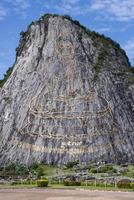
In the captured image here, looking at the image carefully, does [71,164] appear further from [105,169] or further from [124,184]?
[124,184]

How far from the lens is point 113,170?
81750 mm

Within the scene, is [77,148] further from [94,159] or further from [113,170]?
[113,170]

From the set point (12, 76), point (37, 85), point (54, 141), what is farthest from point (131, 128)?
point (12, 76)

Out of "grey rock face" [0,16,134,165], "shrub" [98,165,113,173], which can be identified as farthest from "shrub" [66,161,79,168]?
"shrub" [98,165,113,173]

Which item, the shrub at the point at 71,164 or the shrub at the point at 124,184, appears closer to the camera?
the shrub at the point at 124,184

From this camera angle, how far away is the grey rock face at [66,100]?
319 ft

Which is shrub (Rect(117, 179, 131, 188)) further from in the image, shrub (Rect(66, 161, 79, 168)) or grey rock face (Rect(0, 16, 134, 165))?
grey rock face (Rect(0, 16, 134, 165))

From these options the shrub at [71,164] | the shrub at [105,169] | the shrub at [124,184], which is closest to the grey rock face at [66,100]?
the shrub at [71,164]

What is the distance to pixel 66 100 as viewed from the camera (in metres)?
106

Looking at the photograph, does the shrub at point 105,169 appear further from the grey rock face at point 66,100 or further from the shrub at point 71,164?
the grey rock face at point 66,100

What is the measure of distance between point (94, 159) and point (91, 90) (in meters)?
19.1

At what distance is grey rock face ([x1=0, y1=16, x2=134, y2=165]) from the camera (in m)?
97.1

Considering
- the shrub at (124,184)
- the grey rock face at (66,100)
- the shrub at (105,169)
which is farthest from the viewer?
the grey rock face at (66,100)

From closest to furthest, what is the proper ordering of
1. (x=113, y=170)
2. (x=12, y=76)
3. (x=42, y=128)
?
(x=113, y=170), (x=42, y=128), (x=12, y=76)
